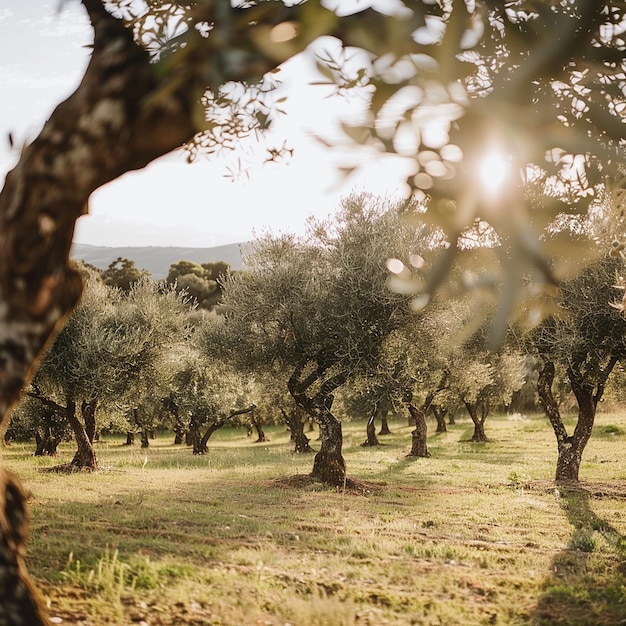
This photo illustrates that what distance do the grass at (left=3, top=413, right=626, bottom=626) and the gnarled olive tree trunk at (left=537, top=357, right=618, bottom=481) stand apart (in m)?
0.98

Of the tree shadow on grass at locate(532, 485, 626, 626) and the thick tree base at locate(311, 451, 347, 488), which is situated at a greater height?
the tree shadow on grass at locate(532, 485, 626, 626)

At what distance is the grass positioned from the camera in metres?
6.44

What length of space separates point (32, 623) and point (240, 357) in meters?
17.5

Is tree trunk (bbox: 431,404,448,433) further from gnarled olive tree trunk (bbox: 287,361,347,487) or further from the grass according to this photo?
gnarled olive tree trunk (bbox: 287,361,347,487)

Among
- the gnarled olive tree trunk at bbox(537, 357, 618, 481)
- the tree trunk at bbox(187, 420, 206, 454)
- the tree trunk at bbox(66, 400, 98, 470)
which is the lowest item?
the tree trunk at bbox(187, 420, 206, 454)

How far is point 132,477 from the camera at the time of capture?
2188 cm

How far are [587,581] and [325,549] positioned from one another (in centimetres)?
421

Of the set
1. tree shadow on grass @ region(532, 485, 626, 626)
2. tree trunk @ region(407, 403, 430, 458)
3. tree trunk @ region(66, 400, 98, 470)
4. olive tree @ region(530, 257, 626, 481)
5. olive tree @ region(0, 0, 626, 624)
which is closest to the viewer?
Answer: olive tree @ region(0, 0, 626, 624)

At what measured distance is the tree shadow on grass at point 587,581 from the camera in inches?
269

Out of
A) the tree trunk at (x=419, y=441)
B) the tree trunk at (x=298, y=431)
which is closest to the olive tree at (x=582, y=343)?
the tree trunk at (x=419, y=441)

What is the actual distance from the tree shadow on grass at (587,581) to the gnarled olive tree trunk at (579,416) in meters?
6.24

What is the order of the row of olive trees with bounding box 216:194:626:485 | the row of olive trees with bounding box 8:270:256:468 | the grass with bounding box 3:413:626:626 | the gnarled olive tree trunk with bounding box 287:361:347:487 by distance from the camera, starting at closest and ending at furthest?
1. the grass with bounding box 3:413:626:626
2. the row of olive trees with bounding box 216:194:626:485
3. the gnarled olive tree trunk with bounding box 287:361:347:487
4. the row of olive trees with bounding box 8:270:256:468

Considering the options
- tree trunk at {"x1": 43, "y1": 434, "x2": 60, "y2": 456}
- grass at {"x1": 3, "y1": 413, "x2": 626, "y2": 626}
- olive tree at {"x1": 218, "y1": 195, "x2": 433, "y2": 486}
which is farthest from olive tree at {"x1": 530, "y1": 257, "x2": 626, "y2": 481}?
tree trunk at {"x1": 43, "y1": 434, "x2": 60, "y2": 456}

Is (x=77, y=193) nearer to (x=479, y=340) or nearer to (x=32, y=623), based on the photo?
(x=32, y=623)
